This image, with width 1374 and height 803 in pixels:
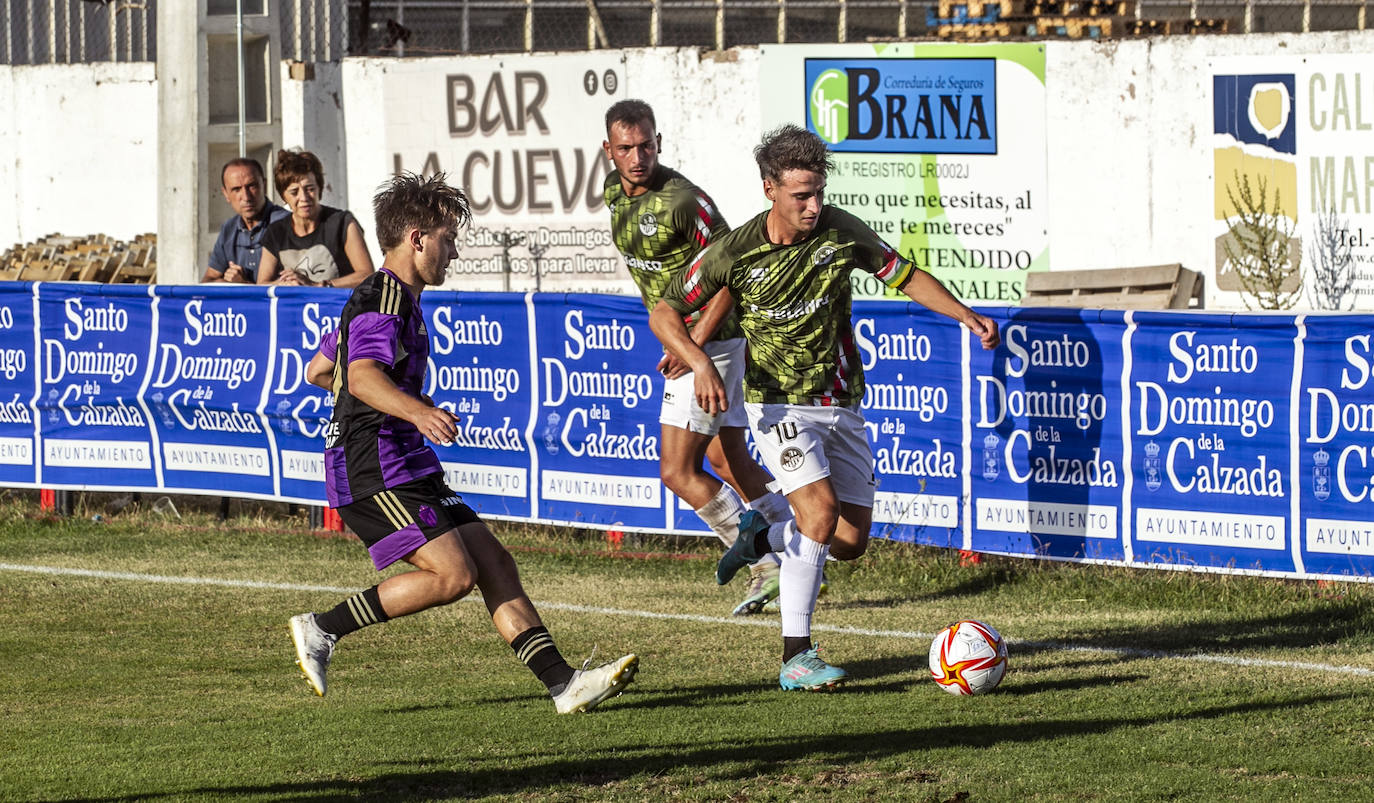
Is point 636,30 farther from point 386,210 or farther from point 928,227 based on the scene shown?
point 386,210

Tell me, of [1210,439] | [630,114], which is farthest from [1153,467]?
[630,114]

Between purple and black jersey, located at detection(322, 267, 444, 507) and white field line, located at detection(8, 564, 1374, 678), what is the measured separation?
8.41 feet

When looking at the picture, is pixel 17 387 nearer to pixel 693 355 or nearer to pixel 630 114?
pixel 630 114

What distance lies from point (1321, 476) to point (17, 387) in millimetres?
8276

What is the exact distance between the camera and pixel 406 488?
6445 millimetres

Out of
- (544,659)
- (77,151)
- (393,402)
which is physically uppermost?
(77,151)

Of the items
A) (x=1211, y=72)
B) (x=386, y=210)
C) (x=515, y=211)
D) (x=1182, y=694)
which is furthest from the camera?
(x=515, y=211)

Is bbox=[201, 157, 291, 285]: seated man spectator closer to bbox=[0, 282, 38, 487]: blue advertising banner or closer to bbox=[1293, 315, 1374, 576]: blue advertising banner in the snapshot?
bbox=[0, 282, 38, 487]: blue advertising banner

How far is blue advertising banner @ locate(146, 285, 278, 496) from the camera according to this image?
11586 mm

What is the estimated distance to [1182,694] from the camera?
23.0 feet

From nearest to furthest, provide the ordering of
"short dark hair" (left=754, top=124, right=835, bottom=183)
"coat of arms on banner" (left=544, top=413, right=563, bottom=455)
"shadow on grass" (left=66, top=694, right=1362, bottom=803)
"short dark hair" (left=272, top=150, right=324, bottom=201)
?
"shadow on grass" (left=66, top=694, right=1362, bottom=803), "short dark hair" (left=754, top=124, right=835, bottom=183), "short dark hair" (left=272, top=150, right=324, bottom=201), "coat of arms on banner" (left=544, top=413, right=563, bottom=455)

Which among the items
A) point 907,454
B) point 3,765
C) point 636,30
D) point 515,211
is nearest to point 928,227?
point 515,211

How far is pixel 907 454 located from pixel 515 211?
30.0 feet

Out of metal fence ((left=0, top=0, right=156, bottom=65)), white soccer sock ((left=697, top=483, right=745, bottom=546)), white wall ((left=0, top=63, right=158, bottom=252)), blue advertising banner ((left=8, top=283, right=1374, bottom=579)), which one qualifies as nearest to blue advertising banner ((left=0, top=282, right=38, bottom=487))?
blue advertising banner ((left=8, top=283, right=1374, bottom=579))
